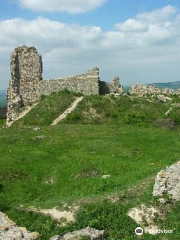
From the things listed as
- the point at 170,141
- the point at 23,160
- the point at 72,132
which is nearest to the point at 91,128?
the point at 72,132

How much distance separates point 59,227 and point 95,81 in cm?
3269

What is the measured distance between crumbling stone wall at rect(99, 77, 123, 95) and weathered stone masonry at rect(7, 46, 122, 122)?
2806 millimetres

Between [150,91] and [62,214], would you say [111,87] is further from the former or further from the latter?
[62,214]

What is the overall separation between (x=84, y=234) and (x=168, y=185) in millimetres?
4971

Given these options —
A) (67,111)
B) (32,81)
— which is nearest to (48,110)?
(67,111)

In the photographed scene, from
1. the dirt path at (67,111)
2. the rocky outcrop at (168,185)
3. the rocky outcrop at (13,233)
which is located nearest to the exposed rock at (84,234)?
the rocky outcrop at (13,233)

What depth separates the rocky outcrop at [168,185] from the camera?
1694 centimetres

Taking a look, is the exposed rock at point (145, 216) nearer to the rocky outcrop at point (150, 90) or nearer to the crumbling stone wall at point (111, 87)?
the crumbling stone wall at point (111, 87)

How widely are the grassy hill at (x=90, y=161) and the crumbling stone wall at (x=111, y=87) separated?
693 cm

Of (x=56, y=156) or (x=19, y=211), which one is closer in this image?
(x=19, y=211)

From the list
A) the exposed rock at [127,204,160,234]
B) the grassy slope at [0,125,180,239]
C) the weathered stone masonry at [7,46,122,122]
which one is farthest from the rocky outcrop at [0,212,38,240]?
the weathered stone masonry at [7,46,122,122]

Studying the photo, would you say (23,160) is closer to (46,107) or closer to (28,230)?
(28,230)

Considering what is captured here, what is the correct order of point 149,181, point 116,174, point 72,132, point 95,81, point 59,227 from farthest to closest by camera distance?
point 95,81 → point 72,132 → point 116,174 → point 149,181 → point 59,227

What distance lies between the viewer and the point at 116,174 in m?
23.2
